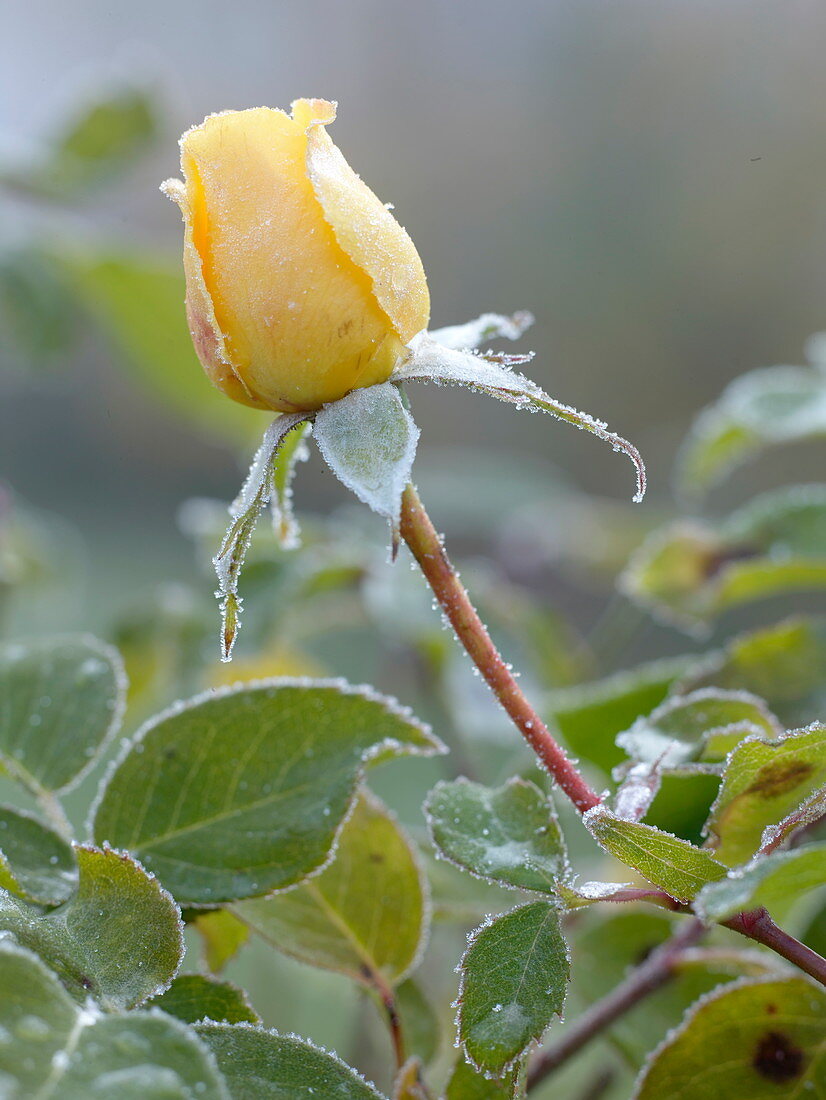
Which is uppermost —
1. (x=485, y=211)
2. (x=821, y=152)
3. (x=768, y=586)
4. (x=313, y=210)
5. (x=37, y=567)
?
(x=821, y=152)

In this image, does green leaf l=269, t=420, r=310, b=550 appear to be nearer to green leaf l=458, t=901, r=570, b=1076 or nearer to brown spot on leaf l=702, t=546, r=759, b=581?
green leaf l=458, t=901, r=570, b=1076

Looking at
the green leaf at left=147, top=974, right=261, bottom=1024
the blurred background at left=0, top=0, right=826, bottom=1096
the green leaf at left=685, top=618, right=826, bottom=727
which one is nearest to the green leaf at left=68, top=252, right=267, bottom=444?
the blurred background at left=0, top=0, right=826, bottom=1096

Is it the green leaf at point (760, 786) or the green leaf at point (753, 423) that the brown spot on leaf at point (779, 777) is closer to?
the green leaf at point (760, 786)

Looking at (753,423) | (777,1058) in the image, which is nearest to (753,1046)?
(777,1058)

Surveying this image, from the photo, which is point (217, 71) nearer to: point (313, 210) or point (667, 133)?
point (667, 133)

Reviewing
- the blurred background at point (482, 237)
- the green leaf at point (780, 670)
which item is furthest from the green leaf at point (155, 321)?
the green leaf at point (780, 670)

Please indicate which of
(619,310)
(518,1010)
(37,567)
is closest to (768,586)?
(518,1010)
